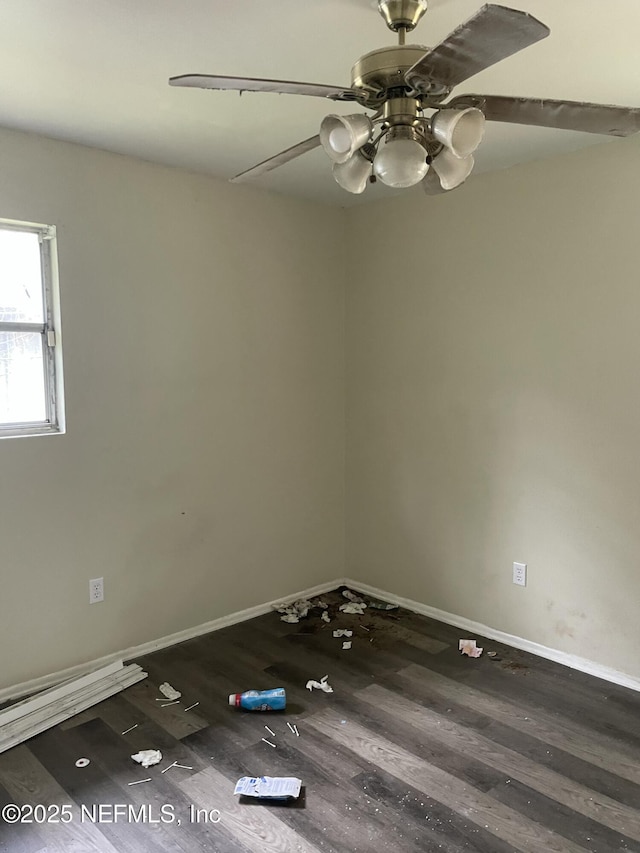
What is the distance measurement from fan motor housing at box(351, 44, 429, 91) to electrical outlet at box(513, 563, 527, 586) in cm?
247

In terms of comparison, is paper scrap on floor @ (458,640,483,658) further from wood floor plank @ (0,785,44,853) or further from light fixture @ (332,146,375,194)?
light fixture @ (332,146,375,194)

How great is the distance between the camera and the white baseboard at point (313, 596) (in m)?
2.82

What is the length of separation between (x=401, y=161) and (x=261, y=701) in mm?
2173

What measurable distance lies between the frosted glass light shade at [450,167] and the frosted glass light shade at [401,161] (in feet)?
0.23

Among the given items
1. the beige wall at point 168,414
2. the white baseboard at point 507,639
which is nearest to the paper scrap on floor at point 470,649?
Answer: the white baseboard at point 507,639

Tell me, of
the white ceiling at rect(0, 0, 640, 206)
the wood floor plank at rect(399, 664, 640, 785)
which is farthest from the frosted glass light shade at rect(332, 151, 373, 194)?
the wood floor plank at rect(399, 664, 640, 785)

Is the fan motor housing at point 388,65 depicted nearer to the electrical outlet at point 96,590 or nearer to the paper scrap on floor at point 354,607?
the electrical outlet at point 96,590

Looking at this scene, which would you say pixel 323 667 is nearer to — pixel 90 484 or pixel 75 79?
pixel 90 484

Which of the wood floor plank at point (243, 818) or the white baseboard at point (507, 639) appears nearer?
the wood floor plank at point (243, 818)

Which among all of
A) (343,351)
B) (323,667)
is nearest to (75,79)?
(343,351)

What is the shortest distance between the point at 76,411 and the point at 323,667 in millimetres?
1667

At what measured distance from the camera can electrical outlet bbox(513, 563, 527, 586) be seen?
10.5ft

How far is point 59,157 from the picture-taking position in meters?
2.76

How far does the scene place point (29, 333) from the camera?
2.81 m
